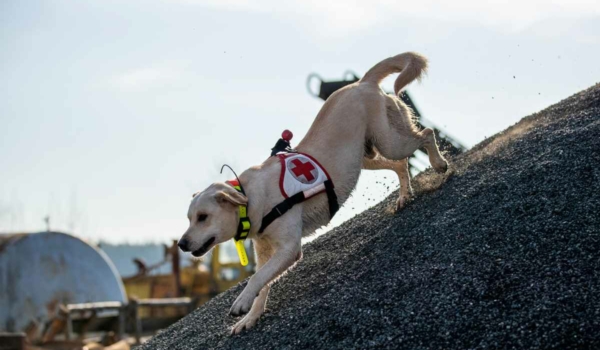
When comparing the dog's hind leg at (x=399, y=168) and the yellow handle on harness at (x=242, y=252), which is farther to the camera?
the dog's hind leg at (x=399, y=168)

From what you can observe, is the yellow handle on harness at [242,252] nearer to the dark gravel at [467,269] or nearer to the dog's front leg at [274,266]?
the dog's front leg at [274,266]

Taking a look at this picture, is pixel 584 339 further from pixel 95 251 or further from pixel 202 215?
pixel 95 251

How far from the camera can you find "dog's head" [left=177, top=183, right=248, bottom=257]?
587 cm

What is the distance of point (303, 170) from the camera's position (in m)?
6.51

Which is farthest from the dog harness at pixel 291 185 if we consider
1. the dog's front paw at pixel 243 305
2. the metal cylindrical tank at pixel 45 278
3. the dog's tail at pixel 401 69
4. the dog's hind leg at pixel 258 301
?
the metal cylindrical tank at pixel 45 278

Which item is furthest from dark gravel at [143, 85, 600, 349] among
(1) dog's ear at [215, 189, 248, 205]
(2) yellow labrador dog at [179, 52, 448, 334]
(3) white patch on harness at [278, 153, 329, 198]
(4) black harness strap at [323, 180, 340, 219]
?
(1) dog's ear at [215, 189, 248, 205]

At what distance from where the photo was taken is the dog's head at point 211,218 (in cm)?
587

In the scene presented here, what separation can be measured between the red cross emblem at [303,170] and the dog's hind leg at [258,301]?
1.96 ft

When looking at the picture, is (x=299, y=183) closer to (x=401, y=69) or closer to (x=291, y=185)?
(x=291, y=185)

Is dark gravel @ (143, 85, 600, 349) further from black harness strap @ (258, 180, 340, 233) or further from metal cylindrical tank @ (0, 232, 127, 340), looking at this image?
metal cylindrical tank @ (0, 232, 127, 340)

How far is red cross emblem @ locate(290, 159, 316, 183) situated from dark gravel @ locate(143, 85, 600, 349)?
0.81 meters

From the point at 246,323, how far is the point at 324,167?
1.46 metres

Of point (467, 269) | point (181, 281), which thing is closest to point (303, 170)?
point (467, 269)

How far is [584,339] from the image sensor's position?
425 cm
